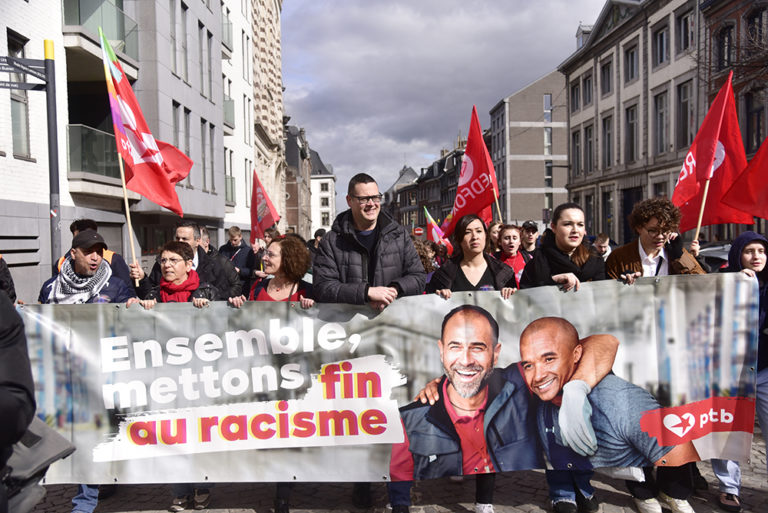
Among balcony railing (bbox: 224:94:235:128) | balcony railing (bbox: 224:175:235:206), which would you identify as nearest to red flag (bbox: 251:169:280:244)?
balcony railing (bbox: 224:175:235:206)

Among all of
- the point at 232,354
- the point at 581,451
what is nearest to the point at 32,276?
the point at 232,354

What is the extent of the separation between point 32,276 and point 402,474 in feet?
36.3

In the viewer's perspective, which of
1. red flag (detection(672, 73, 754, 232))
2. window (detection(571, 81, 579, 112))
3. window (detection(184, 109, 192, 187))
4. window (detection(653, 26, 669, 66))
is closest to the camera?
red flag (detection(672, 73, 754, 232))

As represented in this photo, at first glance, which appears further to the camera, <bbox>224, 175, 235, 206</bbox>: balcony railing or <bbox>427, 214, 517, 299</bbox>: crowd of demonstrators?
<bbox>224, 175, 235, 206</bbox>: balcony railing

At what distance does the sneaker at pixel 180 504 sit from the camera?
4.19 m

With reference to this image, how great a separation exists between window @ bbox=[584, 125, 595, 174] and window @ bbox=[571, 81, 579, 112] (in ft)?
8.57

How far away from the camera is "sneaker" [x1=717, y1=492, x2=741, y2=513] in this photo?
4.09m

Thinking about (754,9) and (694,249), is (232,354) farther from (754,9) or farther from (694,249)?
(754,9)

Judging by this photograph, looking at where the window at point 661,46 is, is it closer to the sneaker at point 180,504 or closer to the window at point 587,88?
the window at point 587,88

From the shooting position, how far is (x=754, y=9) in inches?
893

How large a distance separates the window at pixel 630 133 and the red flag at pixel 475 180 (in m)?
28.6

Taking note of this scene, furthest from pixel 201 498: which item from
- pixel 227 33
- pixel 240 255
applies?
pixel 227 33

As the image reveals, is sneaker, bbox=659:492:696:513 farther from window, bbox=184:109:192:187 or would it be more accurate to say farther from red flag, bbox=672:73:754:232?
window, bbox=184:109:192:187

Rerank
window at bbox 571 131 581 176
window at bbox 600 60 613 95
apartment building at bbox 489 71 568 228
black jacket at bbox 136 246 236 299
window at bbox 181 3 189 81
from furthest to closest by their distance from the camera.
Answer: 1. apartment building at bbox 489 71 568 228
2. window at bbox 571 131 581 176
3. window at bbox 600 60 613 95
4. window at bbox 181 3 189 81
5. black jacket at bbox 136 246 236 299
